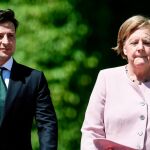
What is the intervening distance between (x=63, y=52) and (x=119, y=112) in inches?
163

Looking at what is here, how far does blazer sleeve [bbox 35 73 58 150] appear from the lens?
6.74 m

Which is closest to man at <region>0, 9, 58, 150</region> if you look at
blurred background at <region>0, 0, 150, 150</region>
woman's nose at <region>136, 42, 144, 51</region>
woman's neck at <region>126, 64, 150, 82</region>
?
woman's neck at <region>126, 64, 150, 82</region>

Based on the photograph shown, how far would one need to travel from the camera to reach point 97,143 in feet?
21.3

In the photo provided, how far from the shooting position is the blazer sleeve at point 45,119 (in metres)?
6.74

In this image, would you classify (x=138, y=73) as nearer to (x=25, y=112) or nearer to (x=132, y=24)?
(x=132, y=24)

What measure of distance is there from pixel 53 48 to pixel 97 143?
13.4ft

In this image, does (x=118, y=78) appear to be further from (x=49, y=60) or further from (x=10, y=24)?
(x=49, y=60)

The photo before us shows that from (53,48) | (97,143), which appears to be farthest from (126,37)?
(53,48)

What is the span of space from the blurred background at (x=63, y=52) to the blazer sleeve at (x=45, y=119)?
140 inches

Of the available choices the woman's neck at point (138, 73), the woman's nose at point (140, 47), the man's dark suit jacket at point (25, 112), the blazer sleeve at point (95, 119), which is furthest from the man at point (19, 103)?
the woman's nose at point (140, 47)

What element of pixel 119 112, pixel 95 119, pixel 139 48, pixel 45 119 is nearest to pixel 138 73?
pixel 139 48

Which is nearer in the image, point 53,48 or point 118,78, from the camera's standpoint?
point 118,78

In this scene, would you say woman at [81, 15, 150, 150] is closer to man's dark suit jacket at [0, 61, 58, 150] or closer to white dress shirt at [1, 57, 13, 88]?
man's dark suit jacket at [0, 61, 58, 150]

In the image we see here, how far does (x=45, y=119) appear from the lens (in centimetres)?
677
